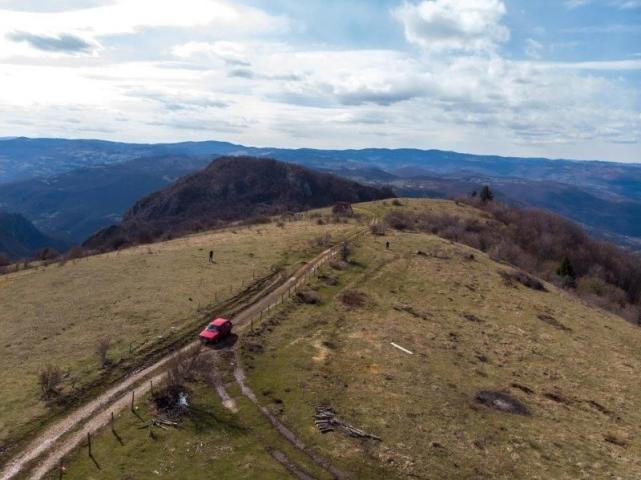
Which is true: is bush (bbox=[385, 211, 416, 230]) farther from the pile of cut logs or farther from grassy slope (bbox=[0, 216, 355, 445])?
the pile of cut logs

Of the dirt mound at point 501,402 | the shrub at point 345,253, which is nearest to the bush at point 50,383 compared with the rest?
the dirt mound at point 501,402

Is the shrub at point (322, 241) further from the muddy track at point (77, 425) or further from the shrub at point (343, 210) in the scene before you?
the muddy track at point (77, 425)

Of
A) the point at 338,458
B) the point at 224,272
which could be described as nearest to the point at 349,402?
the point at 338,458

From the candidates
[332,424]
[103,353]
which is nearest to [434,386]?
[332,424]

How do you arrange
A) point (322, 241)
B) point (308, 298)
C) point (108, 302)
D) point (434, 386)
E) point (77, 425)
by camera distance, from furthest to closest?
1. point (322, 241)
2. point (108, 302)
3. point (308, 298)
4. point (434, 386)
5. point (77, 425)

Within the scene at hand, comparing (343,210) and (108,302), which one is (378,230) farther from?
(108,302)

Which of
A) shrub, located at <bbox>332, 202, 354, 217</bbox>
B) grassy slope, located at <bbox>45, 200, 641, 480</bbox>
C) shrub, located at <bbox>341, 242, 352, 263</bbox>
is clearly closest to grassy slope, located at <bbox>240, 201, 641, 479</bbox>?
grassy slope, located at <bbox>45, 200, 641, 480</bbox>

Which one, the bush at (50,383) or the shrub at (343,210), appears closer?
the bush at (50,383)
